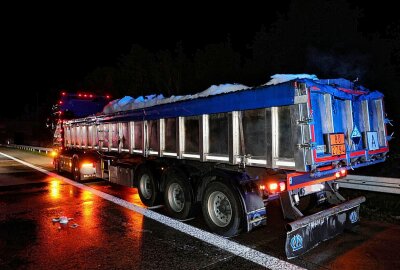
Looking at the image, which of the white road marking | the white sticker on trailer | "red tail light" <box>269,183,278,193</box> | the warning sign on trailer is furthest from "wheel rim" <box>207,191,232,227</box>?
the white sticker on trailer

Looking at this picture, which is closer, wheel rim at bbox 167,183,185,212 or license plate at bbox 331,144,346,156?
license plate at bbox 331,144,346,156

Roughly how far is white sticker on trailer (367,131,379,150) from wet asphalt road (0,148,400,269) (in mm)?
1476

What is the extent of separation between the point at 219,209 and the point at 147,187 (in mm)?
2912

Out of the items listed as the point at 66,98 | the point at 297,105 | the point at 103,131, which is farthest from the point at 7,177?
the point at 297,105

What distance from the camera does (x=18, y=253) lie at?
210 inches

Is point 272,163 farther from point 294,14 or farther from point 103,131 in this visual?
point 294,14

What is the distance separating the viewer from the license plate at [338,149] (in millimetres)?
5238

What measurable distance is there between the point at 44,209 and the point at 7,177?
782 centimetres

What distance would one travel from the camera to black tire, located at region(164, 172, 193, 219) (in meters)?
6.74

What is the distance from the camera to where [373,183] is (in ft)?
23.6

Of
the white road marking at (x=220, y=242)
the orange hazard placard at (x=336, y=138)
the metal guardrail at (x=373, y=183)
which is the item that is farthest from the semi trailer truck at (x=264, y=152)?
the metal guardrail at (x=373, y=183)

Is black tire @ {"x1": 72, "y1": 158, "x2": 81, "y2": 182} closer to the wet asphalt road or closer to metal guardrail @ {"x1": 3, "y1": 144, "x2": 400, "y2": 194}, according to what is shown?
the wet asphalt road

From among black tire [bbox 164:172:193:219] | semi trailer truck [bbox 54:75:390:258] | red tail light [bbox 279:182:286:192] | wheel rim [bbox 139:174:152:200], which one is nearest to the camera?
semi trailer truck [bbox 54:75:390:258]

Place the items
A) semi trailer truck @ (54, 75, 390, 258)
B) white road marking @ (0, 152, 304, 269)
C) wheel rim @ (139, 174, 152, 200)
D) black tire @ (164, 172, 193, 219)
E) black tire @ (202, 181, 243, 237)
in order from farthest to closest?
wheel rim @ (139, 174, 152, 200) < black tire @ (164, 172, 193, 219) < black tire @ (202, 181, 243, 237) < semi trailer truck @ (54, 75, 390, 258) < white road marking @ (0, 152, 304, 269)
